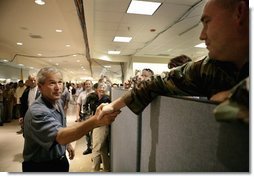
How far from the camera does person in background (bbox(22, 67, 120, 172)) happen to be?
48.3 inches

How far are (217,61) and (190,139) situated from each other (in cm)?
27

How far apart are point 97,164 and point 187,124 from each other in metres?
2.71

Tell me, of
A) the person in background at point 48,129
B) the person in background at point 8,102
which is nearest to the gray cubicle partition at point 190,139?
the person in background at point 48,129

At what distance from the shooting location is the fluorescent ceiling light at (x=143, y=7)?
362 cm

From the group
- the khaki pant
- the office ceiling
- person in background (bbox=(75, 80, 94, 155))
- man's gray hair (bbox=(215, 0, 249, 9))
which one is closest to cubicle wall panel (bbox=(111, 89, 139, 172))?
man's gray hair (bbox=(215, 0, 249, 9))

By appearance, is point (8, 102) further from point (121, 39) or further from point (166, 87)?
point (166, 87)

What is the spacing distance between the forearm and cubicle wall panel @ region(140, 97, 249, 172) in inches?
12.6

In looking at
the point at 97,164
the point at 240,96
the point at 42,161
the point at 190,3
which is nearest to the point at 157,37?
the point at 190,3

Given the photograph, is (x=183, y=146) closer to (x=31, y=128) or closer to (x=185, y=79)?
(x=185, y=79)

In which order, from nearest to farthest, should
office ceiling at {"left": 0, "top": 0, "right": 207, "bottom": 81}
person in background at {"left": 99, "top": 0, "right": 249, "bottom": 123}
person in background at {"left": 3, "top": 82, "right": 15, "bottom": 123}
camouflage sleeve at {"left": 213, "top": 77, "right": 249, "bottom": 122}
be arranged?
1. camouflage sleeve at {"left": 213, "top": 77, "right": 249, "bottom": 122}
2. person in background at {"left": 99, "top": 0, "right": 249, "bottom": 123}
3. office ceiling at {"left": 0, "top": 0, "right": 207, "bottom": 81}
4. person in background at {"left": 3, "top": 82, "right": 15, "bottom": 123}

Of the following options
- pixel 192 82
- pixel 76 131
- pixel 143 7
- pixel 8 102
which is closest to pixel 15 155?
pixel 76 131

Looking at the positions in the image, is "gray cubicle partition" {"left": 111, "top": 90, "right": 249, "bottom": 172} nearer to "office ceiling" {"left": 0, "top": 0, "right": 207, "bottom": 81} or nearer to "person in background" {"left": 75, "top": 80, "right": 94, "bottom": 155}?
"office ceiling" {"left": 0, "top": 0, "right": 207, "bottom": 81}

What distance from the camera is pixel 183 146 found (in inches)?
26.9

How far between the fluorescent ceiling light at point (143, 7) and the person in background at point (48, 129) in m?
2.35
